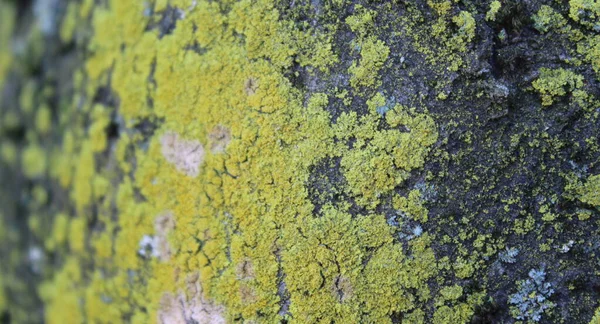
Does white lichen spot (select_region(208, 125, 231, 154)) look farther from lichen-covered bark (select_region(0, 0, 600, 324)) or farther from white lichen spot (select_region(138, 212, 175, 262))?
white lichen spot (select_region(138, 212, 175, 262))

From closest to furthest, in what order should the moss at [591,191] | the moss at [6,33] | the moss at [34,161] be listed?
the moss at [591,191] < the moss at [34,161] < the moss at [6,33]

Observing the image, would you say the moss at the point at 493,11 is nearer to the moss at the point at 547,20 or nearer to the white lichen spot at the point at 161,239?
the moss at the point at 547,20

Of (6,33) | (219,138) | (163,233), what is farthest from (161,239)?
(6,33)

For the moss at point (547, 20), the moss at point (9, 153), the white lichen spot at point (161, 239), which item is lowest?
the white lichen spot at point (161, 239)

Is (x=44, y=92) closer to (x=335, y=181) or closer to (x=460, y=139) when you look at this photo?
(x=335, y=181)

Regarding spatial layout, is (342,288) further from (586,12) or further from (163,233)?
(586,12)

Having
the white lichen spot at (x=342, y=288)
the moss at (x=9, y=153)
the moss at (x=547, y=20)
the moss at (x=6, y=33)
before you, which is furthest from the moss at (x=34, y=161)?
the moss at (x=547, y=20)

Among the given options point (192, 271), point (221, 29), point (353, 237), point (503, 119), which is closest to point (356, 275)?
point (353, 237)
